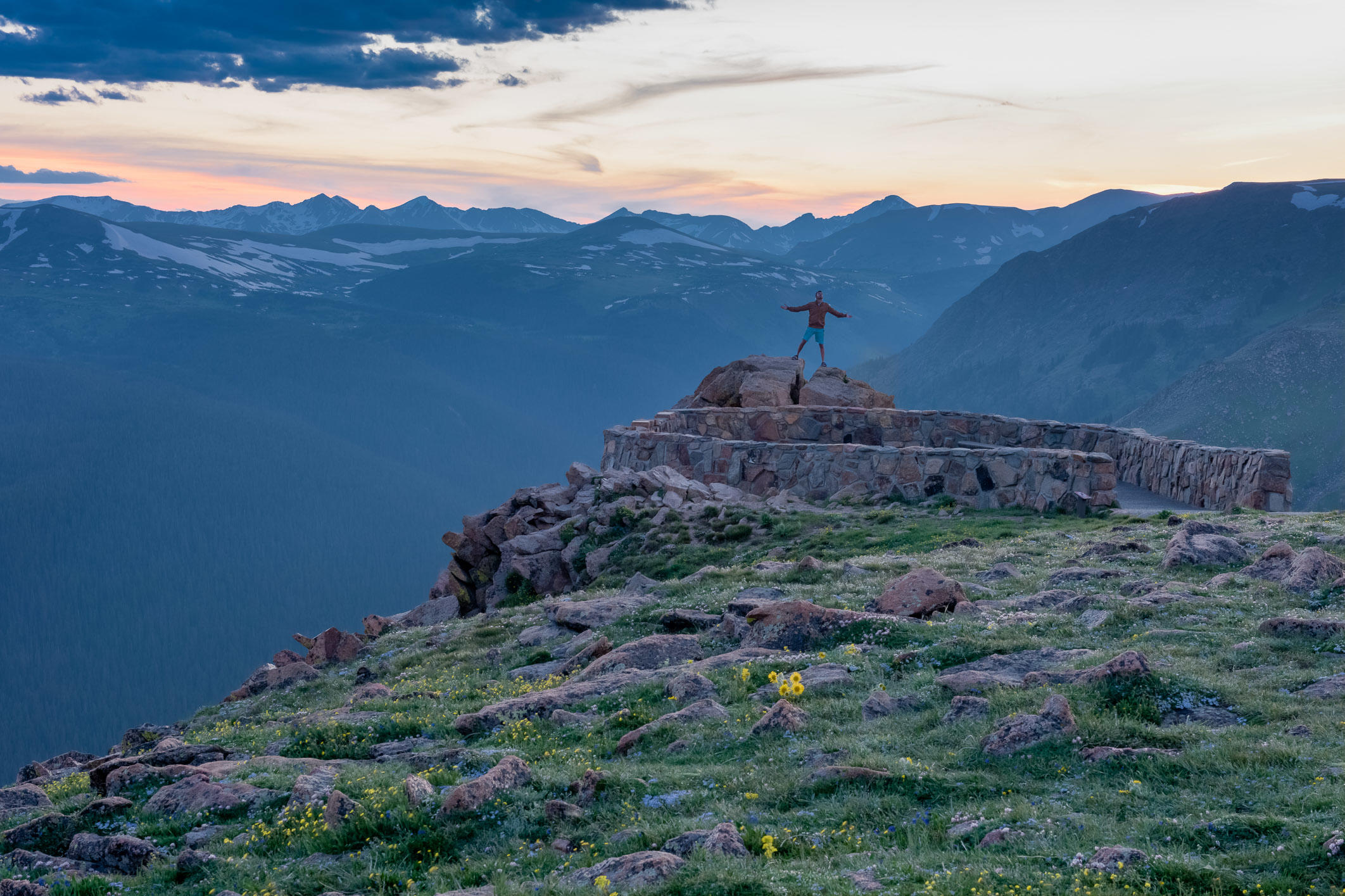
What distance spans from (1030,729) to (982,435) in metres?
24.1

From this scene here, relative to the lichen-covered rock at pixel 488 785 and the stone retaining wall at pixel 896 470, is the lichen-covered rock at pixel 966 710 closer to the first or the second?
the lichen-covered rock at pixel 488 785

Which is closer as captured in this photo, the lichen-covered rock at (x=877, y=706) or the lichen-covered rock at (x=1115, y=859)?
the lichen-covered rock at (x=1115, y=859)

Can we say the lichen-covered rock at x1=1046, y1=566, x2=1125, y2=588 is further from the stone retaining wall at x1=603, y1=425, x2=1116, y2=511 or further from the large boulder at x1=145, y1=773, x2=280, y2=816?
the large boulder at x1=145, y1=773, x2=280, y2=816

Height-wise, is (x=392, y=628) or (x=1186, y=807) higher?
(x=1186, y=807)

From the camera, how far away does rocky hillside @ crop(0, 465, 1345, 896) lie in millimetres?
6457

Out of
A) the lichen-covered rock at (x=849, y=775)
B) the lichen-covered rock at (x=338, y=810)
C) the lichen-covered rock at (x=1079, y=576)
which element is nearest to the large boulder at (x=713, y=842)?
the lichen-covered rock at (x=849, y=775)

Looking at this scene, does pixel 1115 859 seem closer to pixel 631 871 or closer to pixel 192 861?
pixel 631 871

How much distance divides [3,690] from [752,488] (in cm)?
13727

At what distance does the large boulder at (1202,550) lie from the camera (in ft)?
46.4

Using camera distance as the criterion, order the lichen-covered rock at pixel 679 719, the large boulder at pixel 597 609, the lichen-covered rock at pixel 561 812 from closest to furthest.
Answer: the lichen-covered rock at pixel 561 812 → the lichen-covered rock at pixel 679 719 → the large boulder at pixel 597 609

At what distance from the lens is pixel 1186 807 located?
6.76 metres

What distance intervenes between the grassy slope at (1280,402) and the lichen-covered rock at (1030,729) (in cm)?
12837

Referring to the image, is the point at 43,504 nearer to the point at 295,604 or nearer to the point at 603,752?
the point at 295,604

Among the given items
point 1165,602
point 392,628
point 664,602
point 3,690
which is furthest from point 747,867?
point 3,690
